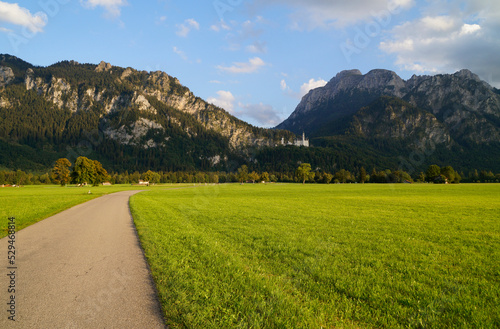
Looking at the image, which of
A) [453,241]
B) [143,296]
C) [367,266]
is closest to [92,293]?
[143,296]

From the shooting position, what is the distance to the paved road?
531 cm

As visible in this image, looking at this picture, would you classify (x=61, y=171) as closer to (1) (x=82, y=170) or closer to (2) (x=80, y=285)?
(1) (x=82, y=170)

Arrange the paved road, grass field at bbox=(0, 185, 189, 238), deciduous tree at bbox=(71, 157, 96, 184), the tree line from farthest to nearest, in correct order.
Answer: the tree line → deciduous tree at bbox=(71, 157, 96, 184) → grass field at bbox=(0, 185, 189, 238) → the paved road

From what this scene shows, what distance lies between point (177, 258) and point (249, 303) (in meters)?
4.46

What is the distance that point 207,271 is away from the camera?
8086 mm

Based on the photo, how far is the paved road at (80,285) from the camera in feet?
17.4

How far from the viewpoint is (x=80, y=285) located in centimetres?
713

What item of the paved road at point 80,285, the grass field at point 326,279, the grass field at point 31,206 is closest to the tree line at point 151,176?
the grass field at point 31,206

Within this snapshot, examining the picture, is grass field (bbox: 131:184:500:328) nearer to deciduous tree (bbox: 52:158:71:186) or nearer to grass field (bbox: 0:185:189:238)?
grass field (bbox: 0:185:189:238)

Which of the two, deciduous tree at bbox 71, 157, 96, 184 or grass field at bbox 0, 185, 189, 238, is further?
deciduous tree at bbox 71, 157, 96, 184

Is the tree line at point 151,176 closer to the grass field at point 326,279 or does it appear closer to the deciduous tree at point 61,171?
the deciduous tree at point 61,171

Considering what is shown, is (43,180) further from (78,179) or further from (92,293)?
(92,293)

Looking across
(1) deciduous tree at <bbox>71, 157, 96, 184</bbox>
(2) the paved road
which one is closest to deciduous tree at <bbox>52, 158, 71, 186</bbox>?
(1) deciduous tree at <bbox>71, 157, 96, 184</bbox>

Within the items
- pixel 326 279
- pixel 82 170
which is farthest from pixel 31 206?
pixel 82 170
